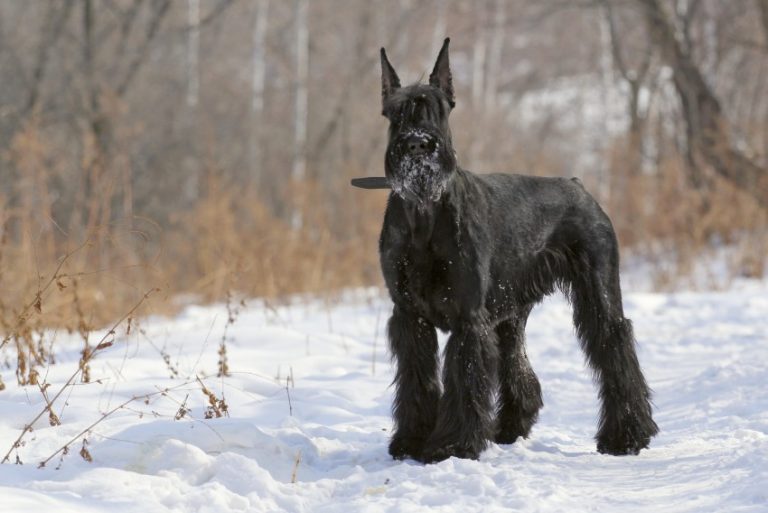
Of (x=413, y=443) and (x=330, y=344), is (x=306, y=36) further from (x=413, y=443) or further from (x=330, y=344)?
(x=413, y=443)

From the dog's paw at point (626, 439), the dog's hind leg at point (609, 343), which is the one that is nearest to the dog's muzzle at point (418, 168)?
the dog's hind leg at point (609, 343)

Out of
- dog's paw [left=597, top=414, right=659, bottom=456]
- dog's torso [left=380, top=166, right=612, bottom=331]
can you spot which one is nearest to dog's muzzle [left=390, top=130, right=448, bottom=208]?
dog's torso [left=380, top=166, right=612, bottom=331]

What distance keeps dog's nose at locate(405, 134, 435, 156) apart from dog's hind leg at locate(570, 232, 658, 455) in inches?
50.4

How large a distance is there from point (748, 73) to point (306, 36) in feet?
32.8

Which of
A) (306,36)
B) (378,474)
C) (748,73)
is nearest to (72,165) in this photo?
(306,36)

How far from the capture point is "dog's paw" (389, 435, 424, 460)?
13.1ft

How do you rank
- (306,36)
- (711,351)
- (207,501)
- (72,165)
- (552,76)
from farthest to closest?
(552,76), (306,36), (72,165), (711,351), (207,501)

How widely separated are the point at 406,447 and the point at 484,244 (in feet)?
3.15

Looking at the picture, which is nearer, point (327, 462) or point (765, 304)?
point (327, 462)

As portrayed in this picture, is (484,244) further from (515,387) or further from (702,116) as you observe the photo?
(702,116)

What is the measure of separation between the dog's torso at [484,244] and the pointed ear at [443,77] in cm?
37

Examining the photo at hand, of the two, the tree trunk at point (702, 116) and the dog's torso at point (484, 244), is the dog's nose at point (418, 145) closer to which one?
the dog's torso at point (484, 244)

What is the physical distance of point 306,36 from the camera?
20250 mm

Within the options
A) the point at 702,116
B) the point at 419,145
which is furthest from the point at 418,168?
the point at 702,116
